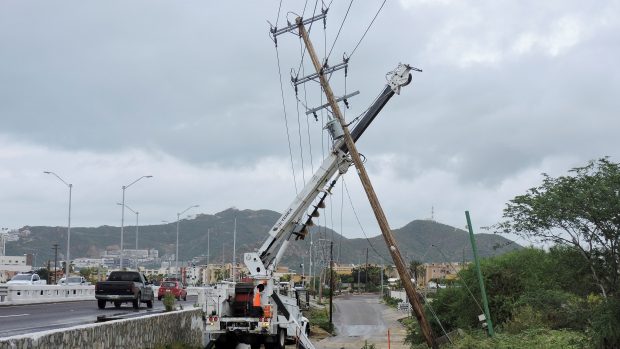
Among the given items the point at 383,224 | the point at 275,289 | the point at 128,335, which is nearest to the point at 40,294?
the point at 275,289

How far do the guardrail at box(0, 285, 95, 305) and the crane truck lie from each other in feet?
58.3

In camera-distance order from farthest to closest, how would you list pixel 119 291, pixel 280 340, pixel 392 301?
pixel 392 301 → pixel 119 291 → pixel 280 340

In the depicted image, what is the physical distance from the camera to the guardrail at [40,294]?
37.9m

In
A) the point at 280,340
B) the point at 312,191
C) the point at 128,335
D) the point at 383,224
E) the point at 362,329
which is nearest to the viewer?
the point at 128,335

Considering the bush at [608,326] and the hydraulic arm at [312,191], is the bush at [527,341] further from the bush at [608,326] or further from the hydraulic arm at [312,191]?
the hydraulic arm at [312,191]

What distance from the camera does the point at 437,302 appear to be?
33469 mm

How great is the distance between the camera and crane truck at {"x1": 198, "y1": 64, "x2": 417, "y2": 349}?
22.8 m

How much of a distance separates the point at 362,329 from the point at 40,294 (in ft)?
85.8

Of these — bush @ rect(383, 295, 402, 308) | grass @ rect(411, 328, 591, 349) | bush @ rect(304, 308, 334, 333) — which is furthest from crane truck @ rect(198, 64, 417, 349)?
bush @ rect(383, 295, 402, 308)

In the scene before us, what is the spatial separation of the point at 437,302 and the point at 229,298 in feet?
42.2

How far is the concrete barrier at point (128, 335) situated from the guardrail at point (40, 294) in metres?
16.7

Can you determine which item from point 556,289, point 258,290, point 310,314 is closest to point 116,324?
point 258,290

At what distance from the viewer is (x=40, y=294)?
42.2 m

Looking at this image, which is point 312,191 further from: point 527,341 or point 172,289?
point 172,289
